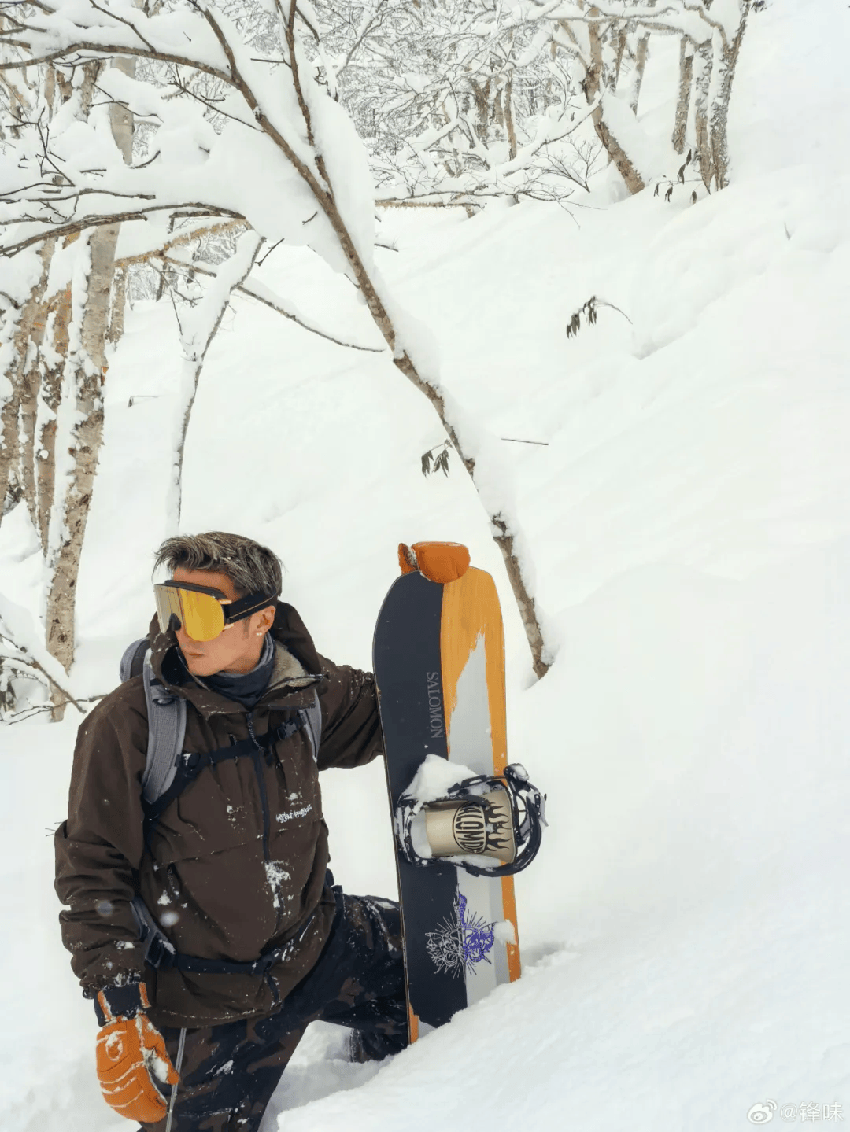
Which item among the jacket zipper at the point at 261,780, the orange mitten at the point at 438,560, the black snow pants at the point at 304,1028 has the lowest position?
the black snow pants at the point at 304,1028

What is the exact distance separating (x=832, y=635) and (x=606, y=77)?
9020 mm

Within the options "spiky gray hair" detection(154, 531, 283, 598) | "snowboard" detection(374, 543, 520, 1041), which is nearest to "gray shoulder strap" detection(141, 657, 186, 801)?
"spiky gray hair" detection(154, 531, 283, 598)

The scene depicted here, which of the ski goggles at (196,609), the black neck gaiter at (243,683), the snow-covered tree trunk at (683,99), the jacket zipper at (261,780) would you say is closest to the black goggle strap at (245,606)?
the ski goggles at (196,609)

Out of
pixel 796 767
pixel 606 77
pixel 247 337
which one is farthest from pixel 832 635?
pixel 247 337

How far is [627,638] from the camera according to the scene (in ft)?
9.50

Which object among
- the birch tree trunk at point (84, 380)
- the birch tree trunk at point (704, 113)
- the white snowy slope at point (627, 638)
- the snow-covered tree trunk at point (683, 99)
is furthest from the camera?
the snow-covered tree trunk at point (683, 99)

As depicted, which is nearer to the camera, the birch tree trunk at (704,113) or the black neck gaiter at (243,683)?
the black neck gaiter at (243,683)

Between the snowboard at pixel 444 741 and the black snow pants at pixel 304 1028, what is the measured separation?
0.11 metres

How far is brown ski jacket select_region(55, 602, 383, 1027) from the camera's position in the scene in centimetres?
166

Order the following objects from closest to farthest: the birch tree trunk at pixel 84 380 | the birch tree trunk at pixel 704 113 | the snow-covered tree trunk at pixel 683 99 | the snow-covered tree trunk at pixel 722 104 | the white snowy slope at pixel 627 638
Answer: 1. the white snowy slope at pixel 627 638
2. the birch tree trunk at pixel 84 380
3. the snow-covered tree trunk at pixel 722 104
4. the birch tree trunk at pixel 704 113
5. the snow-covered tree trunk at pixel 683 99

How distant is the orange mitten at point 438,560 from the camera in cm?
231

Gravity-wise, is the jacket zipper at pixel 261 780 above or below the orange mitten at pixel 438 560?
below

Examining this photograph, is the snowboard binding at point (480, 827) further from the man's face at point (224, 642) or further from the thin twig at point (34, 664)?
the thin twig at point (34, 664)

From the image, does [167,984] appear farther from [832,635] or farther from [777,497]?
[777,497]
